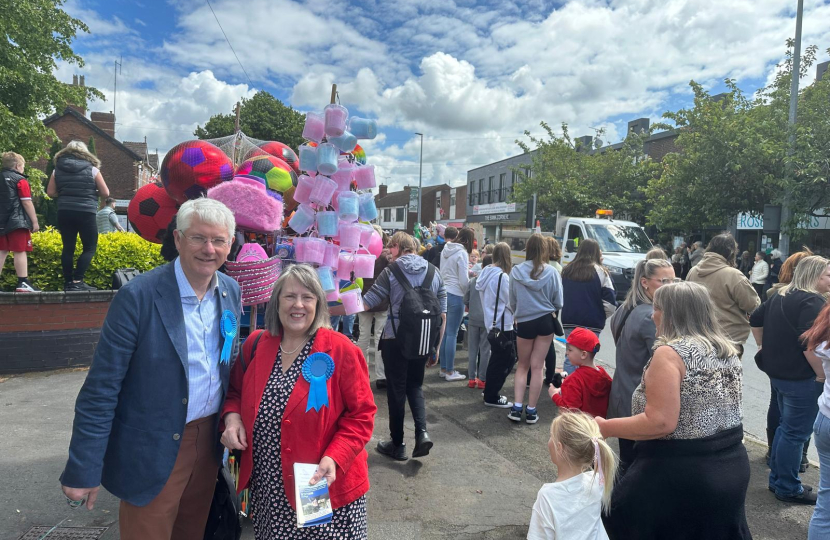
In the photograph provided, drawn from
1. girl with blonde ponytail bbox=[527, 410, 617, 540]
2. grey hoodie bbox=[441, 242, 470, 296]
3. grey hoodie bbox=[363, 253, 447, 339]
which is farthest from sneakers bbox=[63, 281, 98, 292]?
girl with blonde ponytail bbox=[527, 410, 617, 540]

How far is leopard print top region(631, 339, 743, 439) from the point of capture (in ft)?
7.87

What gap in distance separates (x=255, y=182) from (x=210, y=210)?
1601 millimetres

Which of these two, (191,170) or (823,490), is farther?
(191,170)

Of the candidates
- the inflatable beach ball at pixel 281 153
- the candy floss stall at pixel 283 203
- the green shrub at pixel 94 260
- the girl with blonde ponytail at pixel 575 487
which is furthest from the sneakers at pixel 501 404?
the green shrub at pixel 94 260

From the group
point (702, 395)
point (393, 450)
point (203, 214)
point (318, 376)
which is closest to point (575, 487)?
point (702, 395)

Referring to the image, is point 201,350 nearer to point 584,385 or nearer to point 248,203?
point 248,203

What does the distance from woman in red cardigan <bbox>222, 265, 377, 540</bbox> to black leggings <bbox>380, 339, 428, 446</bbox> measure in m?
2.00

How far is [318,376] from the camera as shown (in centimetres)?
223

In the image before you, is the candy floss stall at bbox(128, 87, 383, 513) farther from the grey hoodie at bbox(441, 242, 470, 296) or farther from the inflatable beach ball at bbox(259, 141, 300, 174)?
the grey hoodie at bbox(441, 242, 470, 296)

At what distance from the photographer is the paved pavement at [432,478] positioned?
3.35 meters

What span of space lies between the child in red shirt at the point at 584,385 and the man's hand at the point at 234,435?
187cm

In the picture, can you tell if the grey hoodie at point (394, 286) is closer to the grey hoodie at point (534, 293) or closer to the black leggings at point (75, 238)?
the grey hoodie at point (534, 293)

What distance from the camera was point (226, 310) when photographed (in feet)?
7.92

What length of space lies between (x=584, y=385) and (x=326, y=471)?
190 centimetres
